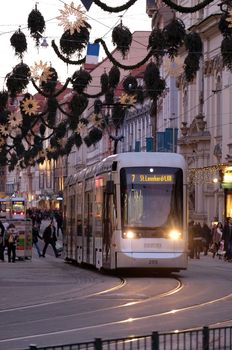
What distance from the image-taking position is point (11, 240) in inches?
1635

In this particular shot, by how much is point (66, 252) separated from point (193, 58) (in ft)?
63.0

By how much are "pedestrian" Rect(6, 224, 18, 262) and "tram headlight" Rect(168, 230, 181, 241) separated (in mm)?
11846

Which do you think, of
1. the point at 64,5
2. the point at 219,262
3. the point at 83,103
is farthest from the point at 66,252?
the point at 64,5

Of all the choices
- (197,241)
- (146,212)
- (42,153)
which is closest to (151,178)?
(146,212)

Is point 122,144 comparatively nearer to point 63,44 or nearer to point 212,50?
point 212,50

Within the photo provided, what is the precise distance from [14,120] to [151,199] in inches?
337

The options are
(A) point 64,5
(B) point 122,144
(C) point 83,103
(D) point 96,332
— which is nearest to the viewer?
(D) point 96,332

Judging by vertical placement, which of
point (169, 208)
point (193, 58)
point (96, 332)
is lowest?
point (96, 332)

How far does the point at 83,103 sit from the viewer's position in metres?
35.2

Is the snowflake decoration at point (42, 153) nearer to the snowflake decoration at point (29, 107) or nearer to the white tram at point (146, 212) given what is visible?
the snowflake decoration at point (29, 107)

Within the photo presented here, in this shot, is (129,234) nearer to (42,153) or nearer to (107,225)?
(107,225)

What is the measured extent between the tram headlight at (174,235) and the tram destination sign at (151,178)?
1.36 metres

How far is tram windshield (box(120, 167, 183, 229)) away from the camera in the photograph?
30812 millimetres

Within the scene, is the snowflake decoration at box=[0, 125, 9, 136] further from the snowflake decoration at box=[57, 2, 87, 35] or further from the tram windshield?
the snowflake decoration at box=[57, 2, 87, 35]
